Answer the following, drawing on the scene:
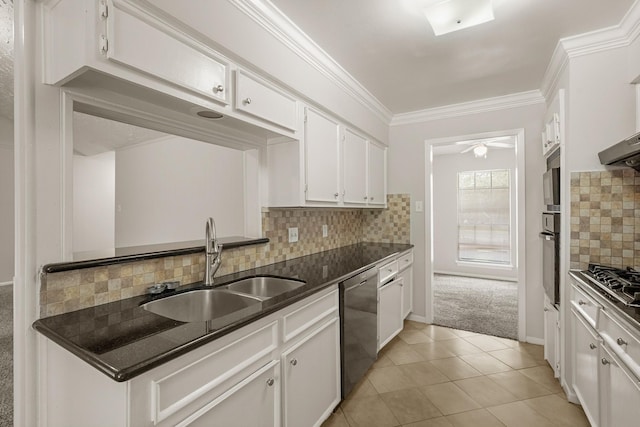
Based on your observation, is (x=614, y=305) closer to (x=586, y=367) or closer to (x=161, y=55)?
(x=586, y=367)

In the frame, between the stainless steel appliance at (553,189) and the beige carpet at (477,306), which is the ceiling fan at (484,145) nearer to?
the stainless steel appliance at (553,189)

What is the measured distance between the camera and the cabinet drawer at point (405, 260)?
121 inches

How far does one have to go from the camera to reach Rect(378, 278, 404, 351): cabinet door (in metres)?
2.63

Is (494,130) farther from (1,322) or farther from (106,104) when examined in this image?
(1,322)

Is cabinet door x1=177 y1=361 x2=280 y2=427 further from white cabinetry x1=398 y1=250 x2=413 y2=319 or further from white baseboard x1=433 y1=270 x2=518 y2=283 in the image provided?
white baseboard x1=433 y1=270 x2=518 y2=283

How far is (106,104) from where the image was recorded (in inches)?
52.7

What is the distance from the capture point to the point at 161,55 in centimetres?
121

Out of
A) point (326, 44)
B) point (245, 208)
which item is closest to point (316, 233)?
point (245, 208)

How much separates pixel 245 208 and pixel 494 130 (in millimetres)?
2647

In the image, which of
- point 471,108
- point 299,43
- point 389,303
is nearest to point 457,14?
point 299,43

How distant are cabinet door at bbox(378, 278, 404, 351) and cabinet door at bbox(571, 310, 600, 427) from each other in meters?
1.28

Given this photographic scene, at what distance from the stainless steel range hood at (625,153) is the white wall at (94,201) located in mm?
2515

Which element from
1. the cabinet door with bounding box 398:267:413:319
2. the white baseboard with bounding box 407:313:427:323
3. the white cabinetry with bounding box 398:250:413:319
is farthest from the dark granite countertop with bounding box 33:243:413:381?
the white baseboard with bounding box 407:313:427:323

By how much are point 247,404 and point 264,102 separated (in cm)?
149
